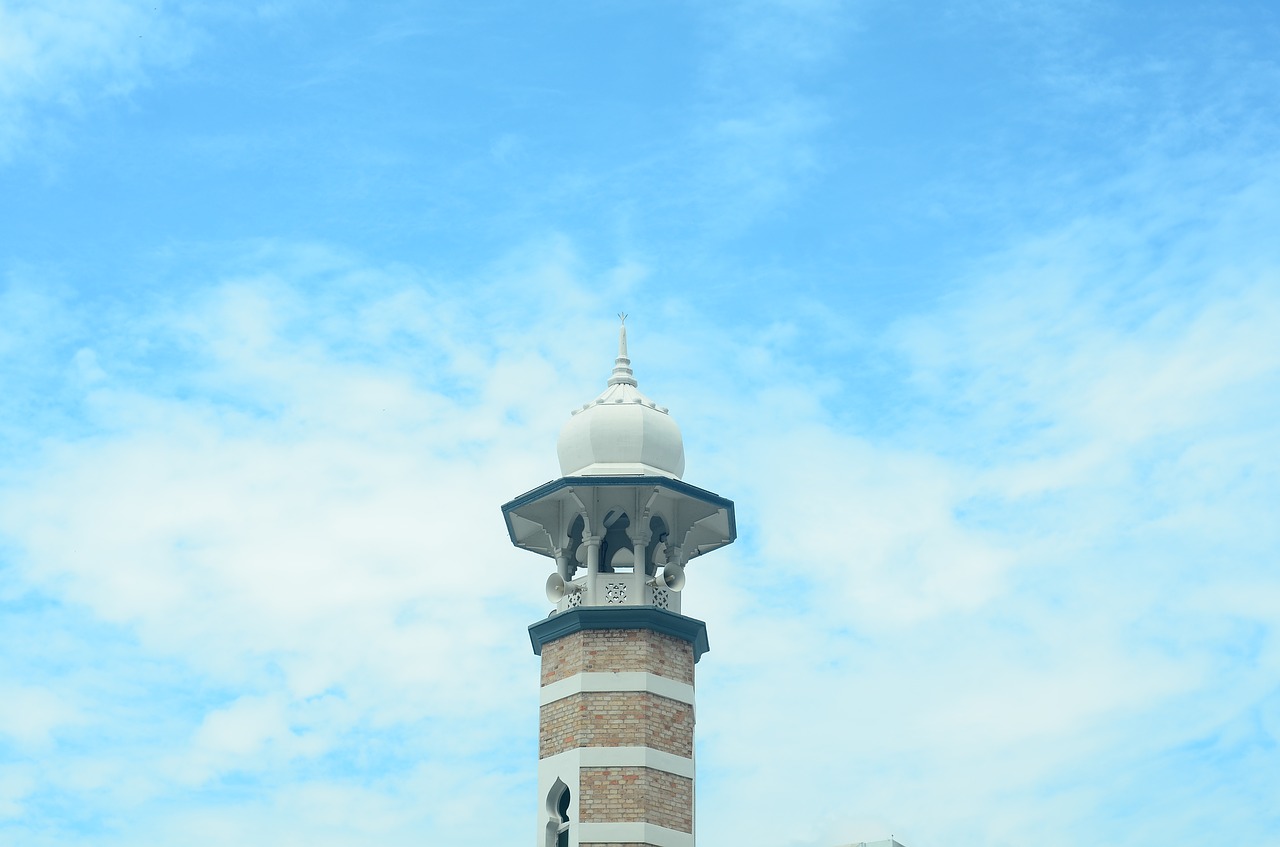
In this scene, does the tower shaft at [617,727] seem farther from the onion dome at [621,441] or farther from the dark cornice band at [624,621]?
the onion dome at [621,441]

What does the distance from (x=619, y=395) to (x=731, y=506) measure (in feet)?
9.93

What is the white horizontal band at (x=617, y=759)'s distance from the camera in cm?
3753

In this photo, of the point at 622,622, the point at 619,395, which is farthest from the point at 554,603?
the point at 619,395

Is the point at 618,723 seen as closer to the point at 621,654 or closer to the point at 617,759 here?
the point at 617,759

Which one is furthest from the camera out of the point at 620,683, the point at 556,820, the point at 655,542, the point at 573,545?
the point at 573,545

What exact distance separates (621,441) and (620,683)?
180 inches

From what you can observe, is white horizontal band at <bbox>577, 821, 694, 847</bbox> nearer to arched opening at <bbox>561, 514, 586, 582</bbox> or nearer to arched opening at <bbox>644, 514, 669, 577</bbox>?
arched opening at <bbox>644, 514, 669, 577</bbox>

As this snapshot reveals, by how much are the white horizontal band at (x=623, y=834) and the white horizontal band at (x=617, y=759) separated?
108cm

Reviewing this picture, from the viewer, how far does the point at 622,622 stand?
38.7 m

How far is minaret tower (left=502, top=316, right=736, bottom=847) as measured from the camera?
123ft

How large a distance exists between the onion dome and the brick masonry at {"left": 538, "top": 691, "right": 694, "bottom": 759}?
13.7 feet

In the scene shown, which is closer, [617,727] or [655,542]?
[617,727]

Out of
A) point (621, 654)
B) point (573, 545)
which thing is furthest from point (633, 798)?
point (573, 545)

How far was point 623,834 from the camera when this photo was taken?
36875 millimetres
